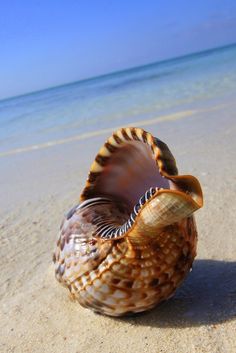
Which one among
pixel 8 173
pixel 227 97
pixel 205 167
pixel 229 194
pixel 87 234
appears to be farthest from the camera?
pixel 227 97

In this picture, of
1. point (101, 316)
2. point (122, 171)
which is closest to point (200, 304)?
point (101, 316)

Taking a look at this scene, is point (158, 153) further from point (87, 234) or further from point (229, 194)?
point (229, 194)

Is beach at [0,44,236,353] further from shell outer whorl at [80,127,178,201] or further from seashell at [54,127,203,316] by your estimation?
shell outer whorl at [80,127,178,201]

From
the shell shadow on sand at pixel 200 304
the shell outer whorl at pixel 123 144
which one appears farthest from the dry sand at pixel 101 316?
the shell outer whorl at pixel 123 144

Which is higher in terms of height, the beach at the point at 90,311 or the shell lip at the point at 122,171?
the shell lip at the point at 122,171

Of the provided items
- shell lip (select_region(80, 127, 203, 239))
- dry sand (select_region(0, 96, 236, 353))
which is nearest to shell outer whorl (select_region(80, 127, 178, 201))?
shell lip (select_region(80, 127, 203, 239))

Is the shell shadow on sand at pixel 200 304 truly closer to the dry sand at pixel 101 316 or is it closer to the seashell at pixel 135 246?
the dry sand at pixel 101 316

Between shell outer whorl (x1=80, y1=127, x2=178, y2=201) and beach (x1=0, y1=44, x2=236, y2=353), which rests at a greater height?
shell outer whorl (x1=80, y1=127, x2=178, y2=201)

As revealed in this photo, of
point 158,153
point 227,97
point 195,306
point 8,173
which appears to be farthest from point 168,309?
point 227,97

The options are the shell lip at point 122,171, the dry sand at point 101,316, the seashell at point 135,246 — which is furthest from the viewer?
the shell lip at point 122,171
